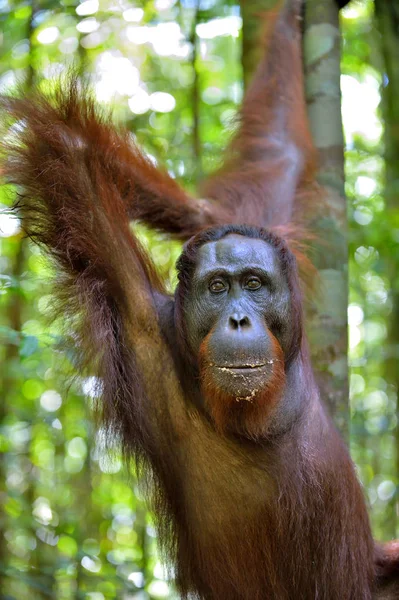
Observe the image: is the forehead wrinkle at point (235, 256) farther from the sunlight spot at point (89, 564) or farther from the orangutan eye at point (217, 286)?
the sunlight spot at point (89, 564)

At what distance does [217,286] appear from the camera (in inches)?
120

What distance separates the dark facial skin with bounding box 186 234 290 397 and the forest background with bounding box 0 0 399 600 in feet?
1.95

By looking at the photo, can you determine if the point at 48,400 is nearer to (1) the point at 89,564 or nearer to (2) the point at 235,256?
(1) the point at 89,564

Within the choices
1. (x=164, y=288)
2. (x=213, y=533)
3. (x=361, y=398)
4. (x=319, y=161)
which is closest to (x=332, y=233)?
(x=319, y=161)

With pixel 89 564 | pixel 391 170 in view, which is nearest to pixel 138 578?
pixel 89 564

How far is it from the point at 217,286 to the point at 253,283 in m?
0.15

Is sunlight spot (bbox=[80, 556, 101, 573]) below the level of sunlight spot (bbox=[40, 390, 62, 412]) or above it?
below

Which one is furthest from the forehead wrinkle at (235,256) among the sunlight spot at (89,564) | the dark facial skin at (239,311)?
the sunlight spot at (89,564)

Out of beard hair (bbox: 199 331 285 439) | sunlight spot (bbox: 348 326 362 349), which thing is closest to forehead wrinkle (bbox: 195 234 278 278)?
beard hair (bbox: 199 331 285 439)

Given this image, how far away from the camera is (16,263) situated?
5992 mm

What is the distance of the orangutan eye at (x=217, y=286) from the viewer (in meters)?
3.04

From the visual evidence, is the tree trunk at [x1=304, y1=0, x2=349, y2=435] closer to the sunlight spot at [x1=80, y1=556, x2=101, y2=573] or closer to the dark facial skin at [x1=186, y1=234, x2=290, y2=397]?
the dark facial skin at [x1=186, y1=234, x2=290, y2=397]

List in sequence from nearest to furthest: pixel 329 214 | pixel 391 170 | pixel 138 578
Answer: pixel 329 214, pixel 138 578, pixel 391 170

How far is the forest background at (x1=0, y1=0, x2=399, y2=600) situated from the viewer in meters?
4.52
